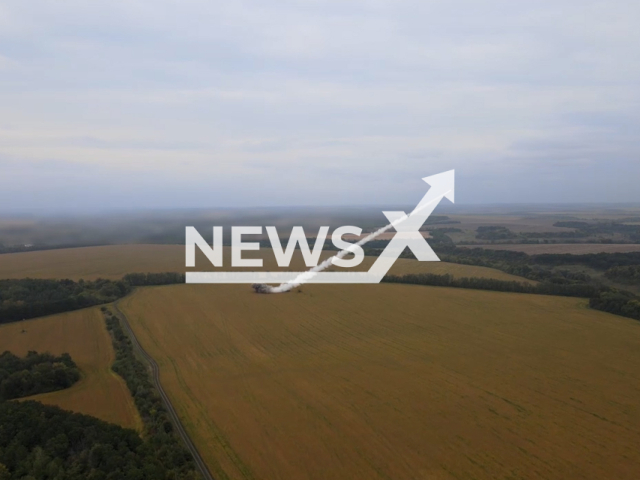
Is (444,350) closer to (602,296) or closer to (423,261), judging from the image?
(602,296)

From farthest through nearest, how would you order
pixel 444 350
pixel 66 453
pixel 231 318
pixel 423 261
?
pixel 423 261
pixel 231 318
pixel 444 350
pixel 66 453

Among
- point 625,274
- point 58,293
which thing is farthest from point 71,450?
point 625,274

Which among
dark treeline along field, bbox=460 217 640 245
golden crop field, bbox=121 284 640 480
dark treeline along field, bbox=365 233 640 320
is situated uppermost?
dark treeline along field, bbox=460 217 640 245

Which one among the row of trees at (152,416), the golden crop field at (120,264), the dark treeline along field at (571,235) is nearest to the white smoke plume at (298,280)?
the golden crop field at (120,264)

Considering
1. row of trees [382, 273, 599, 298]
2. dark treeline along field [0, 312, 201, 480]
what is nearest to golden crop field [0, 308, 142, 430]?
dark treeline along field [0, 312, 201, 480]

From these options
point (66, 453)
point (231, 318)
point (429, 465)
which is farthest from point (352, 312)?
point (66, 453)

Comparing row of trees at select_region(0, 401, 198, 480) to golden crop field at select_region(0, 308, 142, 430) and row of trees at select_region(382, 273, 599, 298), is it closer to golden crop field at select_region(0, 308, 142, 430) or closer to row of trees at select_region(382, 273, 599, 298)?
golden crop field at select_region(0, 308, 142, 430)

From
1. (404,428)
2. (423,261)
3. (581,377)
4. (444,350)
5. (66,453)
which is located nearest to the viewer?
(66,453)
